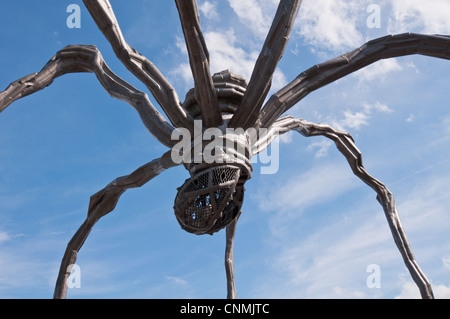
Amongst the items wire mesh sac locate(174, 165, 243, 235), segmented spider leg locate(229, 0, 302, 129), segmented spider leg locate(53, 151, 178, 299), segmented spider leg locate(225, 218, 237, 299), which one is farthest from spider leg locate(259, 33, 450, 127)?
segmented spider leg locate(225, 218, 237, 299)

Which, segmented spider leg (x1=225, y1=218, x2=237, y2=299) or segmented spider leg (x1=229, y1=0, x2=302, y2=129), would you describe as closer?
segmented spider leg (x1=229, y1=0, x2=302, y2=129)

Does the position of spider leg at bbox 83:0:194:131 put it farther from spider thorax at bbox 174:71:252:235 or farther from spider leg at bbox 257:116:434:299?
spider leg at bbox 257:116:434:299

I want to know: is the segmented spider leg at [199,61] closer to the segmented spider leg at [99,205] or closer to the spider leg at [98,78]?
the spider leg at [98,78]

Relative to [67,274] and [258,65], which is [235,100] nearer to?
[258,65]

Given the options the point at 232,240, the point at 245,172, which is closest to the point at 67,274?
the point at 232,240

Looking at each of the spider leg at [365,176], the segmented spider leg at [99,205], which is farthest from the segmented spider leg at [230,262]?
the spider leg at [365,176]
